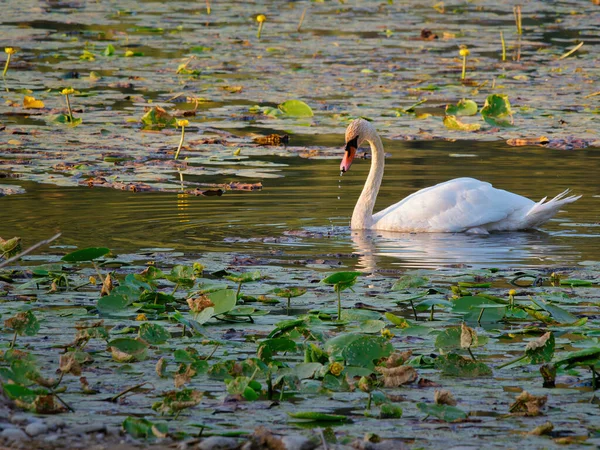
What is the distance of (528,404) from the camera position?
4219mm

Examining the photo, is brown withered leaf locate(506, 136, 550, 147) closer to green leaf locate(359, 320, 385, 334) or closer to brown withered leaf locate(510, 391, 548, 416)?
green leaf locate(359, 320, 385, 334)

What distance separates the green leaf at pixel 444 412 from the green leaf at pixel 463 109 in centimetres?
884

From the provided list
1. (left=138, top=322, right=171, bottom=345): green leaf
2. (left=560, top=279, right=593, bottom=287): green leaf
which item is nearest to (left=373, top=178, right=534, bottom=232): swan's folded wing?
(left=560, top=279, right=593, bottom=287): green leaf

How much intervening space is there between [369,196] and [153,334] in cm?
441

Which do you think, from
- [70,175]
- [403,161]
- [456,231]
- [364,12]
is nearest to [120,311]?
[456,231]

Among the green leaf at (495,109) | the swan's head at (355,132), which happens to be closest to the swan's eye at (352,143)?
the swan's head at (355,132)

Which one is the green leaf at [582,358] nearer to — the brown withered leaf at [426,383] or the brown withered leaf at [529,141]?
the brown withered leaf at [426,383]

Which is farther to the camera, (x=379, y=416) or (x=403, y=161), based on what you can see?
(x=403, y=161)

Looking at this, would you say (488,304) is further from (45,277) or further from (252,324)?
(45,277)

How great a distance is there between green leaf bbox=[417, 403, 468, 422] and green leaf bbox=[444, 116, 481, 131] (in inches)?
320

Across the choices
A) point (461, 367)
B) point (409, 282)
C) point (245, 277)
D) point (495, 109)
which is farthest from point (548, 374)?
point (495, 109)

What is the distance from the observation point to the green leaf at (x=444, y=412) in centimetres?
416

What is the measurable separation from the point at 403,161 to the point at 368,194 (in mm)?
2626

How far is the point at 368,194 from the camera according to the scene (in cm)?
932
